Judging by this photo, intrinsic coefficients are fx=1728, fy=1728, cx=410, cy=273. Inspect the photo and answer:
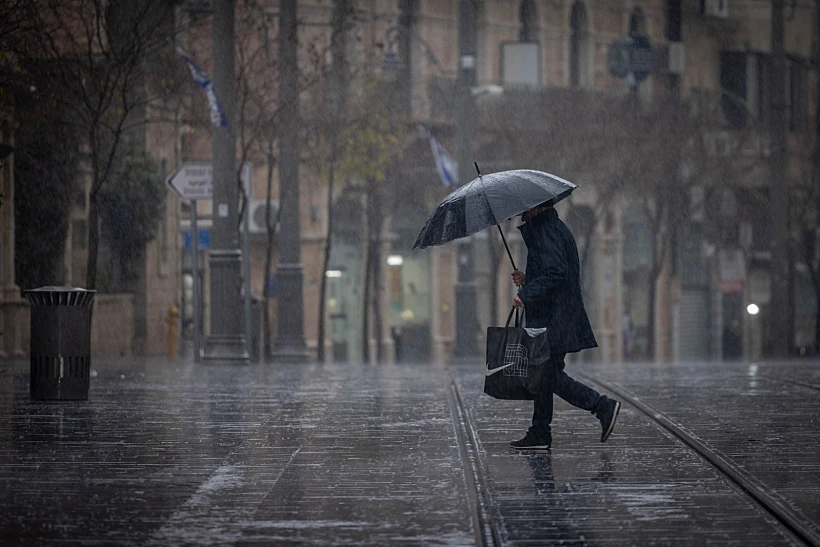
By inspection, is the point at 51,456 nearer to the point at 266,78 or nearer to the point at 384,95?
the point at 266,78

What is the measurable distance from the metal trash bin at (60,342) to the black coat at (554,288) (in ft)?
17.8

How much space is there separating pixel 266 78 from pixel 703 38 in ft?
84.5

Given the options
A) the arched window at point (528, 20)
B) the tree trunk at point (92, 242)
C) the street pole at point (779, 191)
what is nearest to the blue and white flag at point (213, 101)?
the tree trunk at point (92, 242)

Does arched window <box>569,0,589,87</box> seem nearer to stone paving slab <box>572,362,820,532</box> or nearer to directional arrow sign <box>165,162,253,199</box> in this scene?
directional arrow sign <box>165,162,253,199</box>

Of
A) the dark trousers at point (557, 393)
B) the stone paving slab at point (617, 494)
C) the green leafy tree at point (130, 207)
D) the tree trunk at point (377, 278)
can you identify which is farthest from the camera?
the tree trunk at point (377, 278)

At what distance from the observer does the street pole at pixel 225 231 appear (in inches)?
952

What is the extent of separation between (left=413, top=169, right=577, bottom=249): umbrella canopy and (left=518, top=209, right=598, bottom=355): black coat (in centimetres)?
21

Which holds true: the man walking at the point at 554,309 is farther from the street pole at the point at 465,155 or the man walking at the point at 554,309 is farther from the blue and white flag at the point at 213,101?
the street pole at the point at 465,155

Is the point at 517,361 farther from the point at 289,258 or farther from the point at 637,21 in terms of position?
the point at 637,21

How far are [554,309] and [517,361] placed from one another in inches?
16.4

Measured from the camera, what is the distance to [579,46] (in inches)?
2058

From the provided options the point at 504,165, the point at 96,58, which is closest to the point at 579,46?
the point at 504,165

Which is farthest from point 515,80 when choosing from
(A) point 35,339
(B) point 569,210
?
(A) point 35,339

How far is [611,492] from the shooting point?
8953 mm
